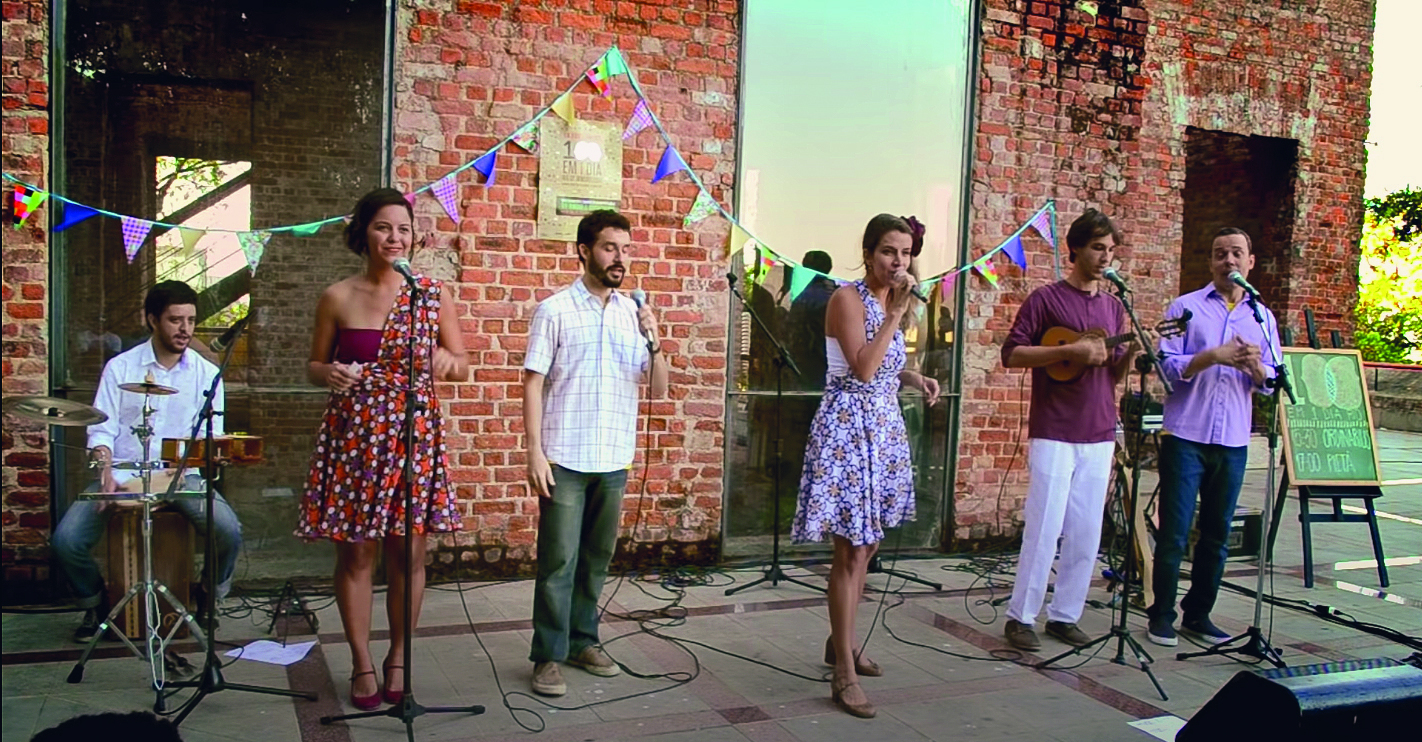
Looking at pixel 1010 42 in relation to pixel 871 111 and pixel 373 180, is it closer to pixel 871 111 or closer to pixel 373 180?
pixel 871 111

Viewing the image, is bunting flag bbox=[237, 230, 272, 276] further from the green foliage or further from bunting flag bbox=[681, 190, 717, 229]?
the green foliage

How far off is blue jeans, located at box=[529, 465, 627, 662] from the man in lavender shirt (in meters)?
2.73

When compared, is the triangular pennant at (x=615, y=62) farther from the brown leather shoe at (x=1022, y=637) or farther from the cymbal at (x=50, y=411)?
the brown leather shoe at (x=1022, y=637)

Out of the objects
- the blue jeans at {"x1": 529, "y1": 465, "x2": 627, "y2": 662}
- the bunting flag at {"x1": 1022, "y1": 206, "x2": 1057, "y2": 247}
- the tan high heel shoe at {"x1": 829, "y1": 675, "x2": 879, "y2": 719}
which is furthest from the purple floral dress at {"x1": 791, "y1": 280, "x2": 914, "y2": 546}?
the bunting flag at {"x1": 1022, "y1": 206, "x2": 1057, "y2": 247}

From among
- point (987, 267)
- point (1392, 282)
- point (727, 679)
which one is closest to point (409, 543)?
point (727, 679)

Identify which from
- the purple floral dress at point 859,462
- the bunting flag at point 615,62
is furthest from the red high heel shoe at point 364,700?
the bunting flag at point 615,62

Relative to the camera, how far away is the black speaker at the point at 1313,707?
92.1 inches

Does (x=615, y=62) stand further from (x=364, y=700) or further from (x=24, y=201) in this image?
(x=364, y=700)

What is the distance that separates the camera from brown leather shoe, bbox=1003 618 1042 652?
16.7 feet

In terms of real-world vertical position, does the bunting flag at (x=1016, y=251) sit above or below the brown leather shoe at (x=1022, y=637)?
above

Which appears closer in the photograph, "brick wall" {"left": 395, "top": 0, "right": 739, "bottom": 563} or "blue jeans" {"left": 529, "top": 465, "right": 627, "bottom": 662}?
"blue jeans" {"left": 529, "top": 465, "right": 627, "bottom": 662}

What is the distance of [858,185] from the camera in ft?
22.9

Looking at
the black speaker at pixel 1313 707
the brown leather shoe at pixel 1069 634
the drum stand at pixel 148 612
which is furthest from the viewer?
the brown leather shoe at pixel 1069 634

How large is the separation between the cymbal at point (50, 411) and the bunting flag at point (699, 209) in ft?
10.5
